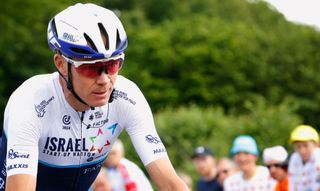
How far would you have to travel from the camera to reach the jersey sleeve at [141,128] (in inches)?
220

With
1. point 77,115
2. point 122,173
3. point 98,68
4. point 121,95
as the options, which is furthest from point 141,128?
point 122,173

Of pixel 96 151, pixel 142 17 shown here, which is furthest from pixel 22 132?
pixel 142 17

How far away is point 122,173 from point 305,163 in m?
3.21

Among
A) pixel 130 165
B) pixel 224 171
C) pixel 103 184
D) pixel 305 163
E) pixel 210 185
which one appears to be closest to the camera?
pixel 103 184

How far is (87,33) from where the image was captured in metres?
5.22

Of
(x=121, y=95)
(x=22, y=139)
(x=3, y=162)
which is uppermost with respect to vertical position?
(x=121, y=95)

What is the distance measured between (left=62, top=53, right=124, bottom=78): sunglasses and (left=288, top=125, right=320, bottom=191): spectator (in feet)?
22.8

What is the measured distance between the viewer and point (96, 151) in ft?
19.0

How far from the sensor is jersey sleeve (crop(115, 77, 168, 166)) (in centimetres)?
559

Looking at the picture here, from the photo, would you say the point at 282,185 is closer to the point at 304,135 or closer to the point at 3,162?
the point at 304,135

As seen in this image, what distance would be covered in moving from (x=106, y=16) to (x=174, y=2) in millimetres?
87037

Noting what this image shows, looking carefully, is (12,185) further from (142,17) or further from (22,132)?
(142,17)

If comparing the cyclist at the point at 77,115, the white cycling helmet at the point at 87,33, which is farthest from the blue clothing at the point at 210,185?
the white cycling helmet at the point at 87,33

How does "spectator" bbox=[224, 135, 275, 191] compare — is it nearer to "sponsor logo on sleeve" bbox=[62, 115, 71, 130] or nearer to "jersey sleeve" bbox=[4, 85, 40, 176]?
"sponsor logo on sleeve" bbox=[62, 115, 71, 130]
